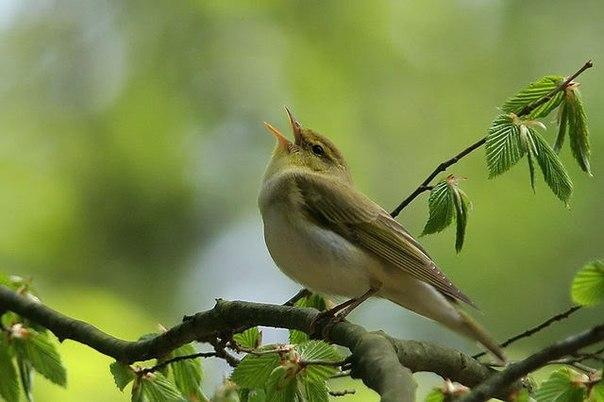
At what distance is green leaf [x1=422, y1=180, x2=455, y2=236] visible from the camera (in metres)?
3.07

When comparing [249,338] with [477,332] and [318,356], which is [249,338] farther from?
[477,332]

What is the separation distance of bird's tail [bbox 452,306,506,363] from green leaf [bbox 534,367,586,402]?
964mm

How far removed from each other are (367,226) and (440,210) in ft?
3.56

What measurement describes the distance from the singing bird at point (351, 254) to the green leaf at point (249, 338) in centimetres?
67

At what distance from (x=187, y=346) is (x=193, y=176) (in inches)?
228

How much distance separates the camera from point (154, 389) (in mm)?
2871

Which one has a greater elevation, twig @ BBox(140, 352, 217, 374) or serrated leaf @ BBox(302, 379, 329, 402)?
twig @ BBox(140, 352, 217, 374)

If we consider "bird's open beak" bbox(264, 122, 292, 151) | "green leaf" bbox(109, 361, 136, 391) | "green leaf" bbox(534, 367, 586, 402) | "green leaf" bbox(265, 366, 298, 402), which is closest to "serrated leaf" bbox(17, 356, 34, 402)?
"green leaf" bbox(109, 361, 136, 391)

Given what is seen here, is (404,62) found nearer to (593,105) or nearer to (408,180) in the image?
(408,180)

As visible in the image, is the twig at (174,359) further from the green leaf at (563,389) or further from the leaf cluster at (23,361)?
the green leaf at (563,389)

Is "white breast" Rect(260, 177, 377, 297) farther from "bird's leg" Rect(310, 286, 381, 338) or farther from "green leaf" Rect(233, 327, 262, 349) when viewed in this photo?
"green leaf" Rect(233, 327, 262, 349)

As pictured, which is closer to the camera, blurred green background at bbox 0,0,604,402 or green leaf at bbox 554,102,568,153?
green leaf at bbox 554,102,568,153

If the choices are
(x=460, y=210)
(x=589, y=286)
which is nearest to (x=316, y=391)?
(x=460, y=210)

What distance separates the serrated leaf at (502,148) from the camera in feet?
9.64
